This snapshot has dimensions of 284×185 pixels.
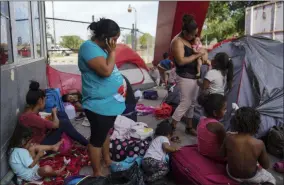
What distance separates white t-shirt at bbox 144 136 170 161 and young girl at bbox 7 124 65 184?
36.9 inches

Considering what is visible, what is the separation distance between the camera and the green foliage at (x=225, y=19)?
59.4 ft

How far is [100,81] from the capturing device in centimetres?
232

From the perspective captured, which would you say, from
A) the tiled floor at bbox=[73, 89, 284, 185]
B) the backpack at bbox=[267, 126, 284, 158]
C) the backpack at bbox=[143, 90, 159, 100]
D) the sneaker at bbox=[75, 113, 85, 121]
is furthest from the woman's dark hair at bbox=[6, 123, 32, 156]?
the backpack at bbox=[143, 90, 159, 100]

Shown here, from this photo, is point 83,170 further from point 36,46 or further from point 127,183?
point 36,46

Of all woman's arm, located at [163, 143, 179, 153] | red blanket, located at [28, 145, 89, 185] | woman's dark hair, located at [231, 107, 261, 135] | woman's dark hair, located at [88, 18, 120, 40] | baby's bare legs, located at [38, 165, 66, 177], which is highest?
woman's dark hair, located at [88, 18, 120, 40]

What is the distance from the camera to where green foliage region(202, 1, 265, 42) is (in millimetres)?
18094

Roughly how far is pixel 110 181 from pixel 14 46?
85.5 inches

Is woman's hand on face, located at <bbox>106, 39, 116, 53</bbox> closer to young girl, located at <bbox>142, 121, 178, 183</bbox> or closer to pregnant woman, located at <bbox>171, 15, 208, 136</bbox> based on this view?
young girl, located at <bbox>142, 121, 178, 183</bbox>

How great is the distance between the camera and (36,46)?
511 cm

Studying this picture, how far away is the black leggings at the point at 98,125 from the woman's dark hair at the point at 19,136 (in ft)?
2.54

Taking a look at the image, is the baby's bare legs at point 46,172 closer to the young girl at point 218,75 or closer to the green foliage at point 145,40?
the young girl at point 218,75

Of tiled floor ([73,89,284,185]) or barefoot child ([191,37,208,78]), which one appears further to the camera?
barefoot child ([191,37,208,78])

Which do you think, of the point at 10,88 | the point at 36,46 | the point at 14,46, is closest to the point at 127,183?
the point at 10,88

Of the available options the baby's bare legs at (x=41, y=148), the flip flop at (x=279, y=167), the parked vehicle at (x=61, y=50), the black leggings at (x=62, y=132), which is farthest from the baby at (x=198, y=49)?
the parked vehicle at (x=61, y=50)
